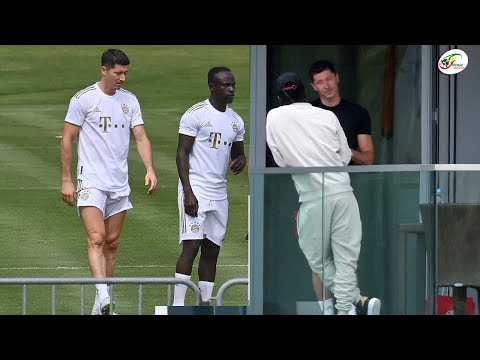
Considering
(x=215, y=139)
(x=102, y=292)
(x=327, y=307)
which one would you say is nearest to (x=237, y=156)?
(x=215, y=139)

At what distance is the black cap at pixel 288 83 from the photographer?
1259 centimetres

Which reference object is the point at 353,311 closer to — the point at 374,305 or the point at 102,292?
A: the point at 374,305

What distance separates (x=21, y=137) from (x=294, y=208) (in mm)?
17175

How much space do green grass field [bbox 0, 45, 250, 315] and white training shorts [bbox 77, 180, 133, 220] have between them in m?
3.31

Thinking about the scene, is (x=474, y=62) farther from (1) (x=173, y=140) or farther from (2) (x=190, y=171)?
(1) (x=173, y=140)

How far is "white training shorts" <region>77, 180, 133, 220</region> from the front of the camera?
562 inches

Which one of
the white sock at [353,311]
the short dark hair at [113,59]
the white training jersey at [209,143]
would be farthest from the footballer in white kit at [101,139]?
the white sock at [353,311]

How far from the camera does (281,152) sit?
12.6 metres

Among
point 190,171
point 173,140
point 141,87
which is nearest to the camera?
point 190,171

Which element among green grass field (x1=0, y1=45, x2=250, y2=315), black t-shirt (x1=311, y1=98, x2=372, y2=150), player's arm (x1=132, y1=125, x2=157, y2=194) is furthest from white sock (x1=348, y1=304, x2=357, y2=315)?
green grass field (x1=0, y1=45, x2=250, y2=315)

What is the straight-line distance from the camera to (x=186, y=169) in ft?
46.5

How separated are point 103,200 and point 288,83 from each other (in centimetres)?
228
